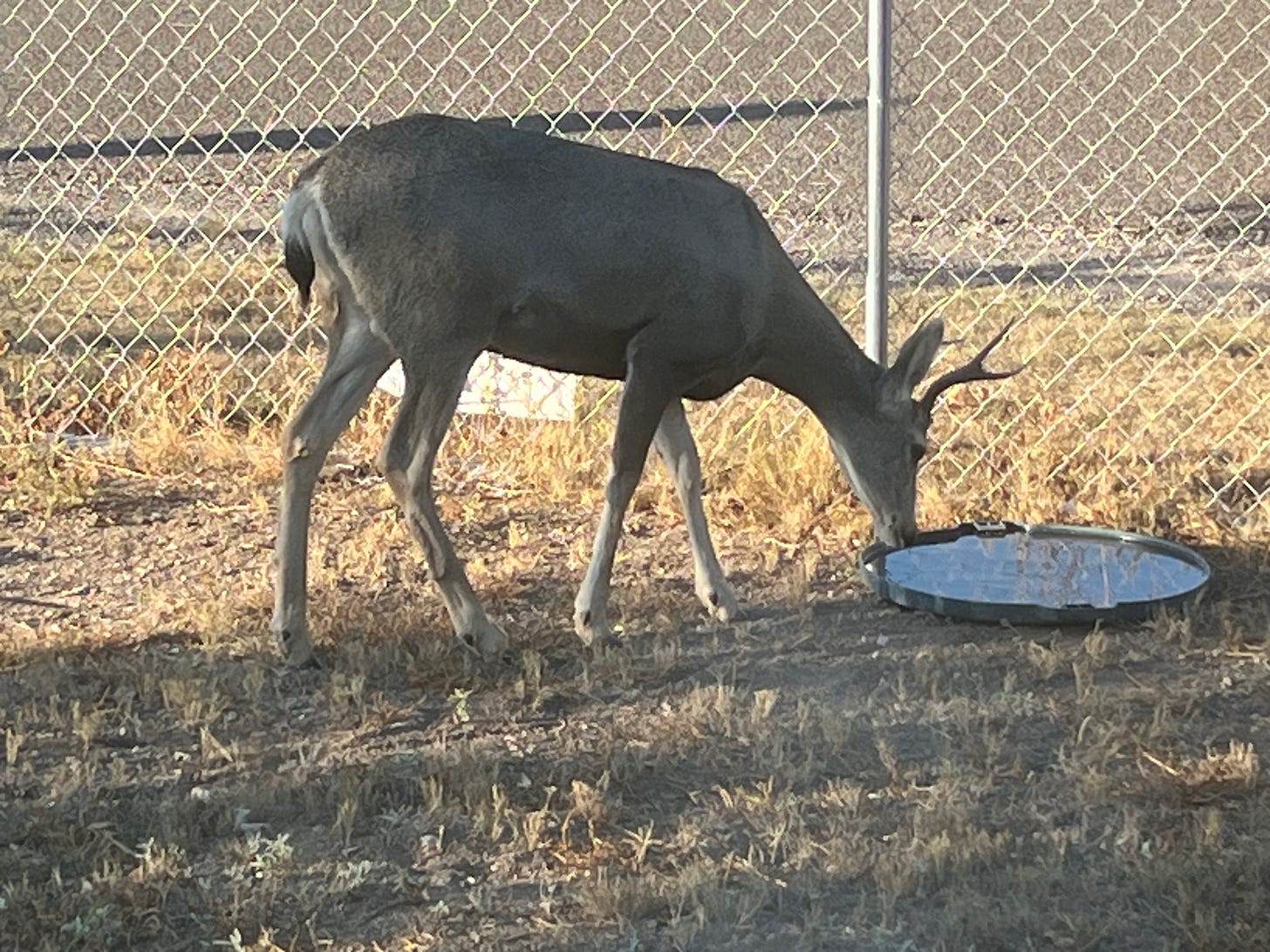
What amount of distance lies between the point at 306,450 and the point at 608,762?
126 cm

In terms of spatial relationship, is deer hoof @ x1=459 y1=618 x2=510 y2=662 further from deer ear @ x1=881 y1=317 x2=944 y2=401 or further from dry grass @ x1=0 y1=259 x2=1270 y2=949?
deer ear @ x1=881 y1=317 x2=944 y2=401

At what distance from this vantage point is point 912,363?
5406mm

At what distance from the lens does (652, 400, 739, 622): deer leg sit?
5.70 meters

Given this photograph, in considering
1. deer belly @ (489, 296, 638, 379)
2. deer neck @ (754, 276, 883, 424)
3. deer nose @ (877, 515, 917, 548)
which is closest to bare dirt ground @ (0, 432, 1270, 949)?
deer nose @ (877, 515, 917, 548)

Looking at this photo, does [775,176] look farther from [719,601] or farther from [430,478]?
[430,478]

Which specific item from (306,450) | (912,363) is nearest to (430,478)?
(306,450)

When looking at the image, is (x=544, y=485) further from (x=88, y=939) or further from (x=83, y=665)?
(x=88, y=939)

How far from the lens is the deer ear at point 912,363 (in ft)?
17.6

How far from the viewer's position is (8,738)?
464cm

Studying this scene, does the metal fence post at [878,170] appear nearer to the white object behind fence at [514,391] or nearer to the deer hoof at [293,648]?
the white object behind fence at [514,391]

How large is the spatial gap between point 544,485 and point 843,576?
1.23 meters

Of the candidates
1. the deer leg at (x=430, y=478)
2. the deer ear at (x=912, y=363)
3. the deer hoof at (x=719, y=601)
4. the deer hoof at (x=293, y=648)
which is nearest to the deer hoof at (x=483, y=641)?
the deer leg at (x=430, y=478)

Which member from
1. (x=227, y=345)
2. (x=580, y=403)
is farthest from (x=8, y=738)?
(x=227, y=345)

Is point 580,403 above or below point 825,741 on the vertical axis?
above
